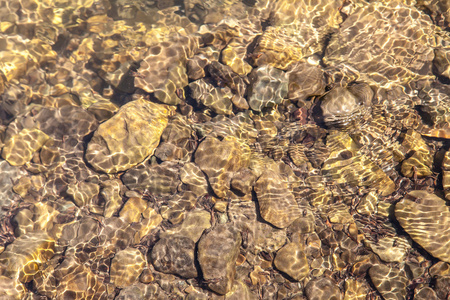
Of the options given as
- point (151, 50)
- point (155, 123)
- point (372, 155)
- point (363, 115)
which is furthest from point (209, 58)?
point (372, 155)

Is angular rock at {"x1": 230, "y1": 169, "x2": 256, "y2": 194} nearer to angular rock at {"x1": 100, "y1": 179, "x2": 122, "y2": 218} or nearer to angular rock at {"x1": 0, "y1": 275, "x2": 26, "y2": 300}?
angular rock at {"x1": 100, "y1": 179, "x2": 122, "y2": 218}

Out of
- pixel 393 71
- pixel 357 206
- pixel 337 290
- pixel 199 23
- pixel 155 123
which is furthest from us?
pixel 199 23

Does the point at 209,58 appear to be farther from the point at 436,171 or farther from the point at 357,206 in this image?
the point at 436,171

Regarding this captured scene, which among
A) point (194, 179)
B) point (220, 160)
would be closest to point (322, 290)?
point (220, 160)

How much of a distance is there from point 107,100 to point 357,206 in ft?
19.6

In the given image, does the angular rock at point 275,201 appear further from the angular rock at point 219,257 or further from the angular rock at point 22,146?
the angular rock at point 22,146

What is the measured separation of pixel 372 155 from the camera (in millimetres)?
5895

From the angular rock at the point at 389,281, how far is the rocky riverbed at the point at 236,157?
0.02 m

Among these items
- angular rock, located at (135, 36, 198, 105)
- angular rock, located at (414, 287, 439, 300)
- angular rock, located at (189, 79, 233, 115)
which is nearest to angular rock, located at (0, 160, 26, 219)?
angular rock, located at (135, 36, 198, 105)

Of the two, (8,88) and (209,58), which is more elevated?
(209,58)

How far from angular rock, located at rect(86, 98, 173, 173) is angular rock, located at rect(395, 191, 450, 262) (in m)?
5.01

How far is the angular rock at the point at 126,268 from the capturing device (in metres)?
5.12

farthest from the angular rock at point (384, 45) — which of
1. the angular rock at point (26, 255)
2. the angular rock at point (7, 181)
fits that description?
the angular rock at point (7, 181)

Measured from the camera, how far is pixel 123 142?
228 inches
